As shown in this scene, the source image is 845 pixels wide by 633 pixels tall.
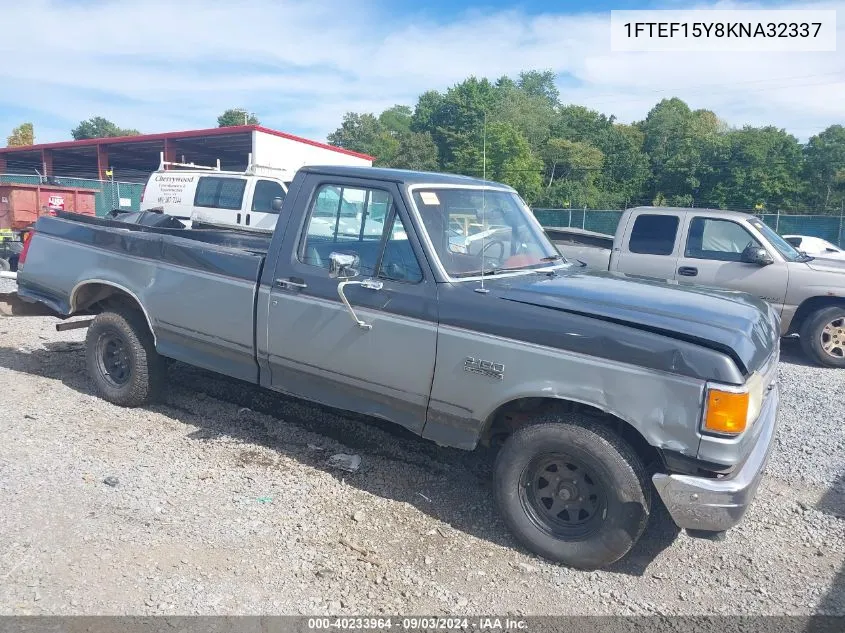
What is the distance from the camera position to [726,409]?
9.90 feet

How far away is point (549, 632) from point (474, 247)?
7.30ft

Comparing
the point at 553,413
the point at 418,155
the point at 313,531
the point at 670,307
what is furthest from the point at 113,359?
the point at 418,155

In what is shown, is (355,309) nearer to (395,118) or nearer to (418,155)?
(418,155)

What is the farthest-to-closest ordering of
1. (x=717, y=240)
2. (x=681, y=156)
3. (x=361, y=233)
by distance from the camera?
1. (x=681, y=156)
2. (x=717, y=240)
3. (x=361, y=233)

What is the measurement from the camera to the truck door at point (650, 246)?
853cm

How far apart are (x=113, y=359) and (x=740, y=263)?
7.15 metres

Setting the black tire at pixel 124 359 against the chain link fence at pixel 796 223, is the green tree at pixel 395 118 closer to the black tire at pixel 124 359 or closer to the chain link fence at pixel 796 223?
the chain link fence at pixel 796 223

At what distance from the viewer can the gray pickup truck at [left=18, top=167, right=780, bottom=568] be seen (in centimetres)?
315

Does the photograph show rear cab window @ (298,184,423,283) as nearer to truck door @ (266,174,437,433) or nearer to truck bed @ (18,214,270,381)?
truck door @ (266,174,437,433)

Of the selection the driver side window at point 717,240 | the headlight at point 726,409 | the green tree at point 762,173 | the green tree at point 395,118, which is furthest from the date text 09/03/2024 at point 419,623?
the green tree at point 395,118

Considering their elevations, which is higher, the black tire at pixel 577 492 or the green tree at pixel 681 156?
the green tree at pixel 681 156

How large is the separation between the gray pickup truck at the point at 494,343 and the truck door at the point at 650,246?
4.29 m

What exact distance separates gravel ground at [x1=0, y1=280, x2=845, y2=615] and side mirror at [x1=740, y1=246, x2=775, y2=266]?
306cm

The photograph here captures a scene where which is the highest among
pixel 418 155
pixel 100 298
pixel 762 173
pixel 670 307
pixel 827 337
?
pixel 762 173
